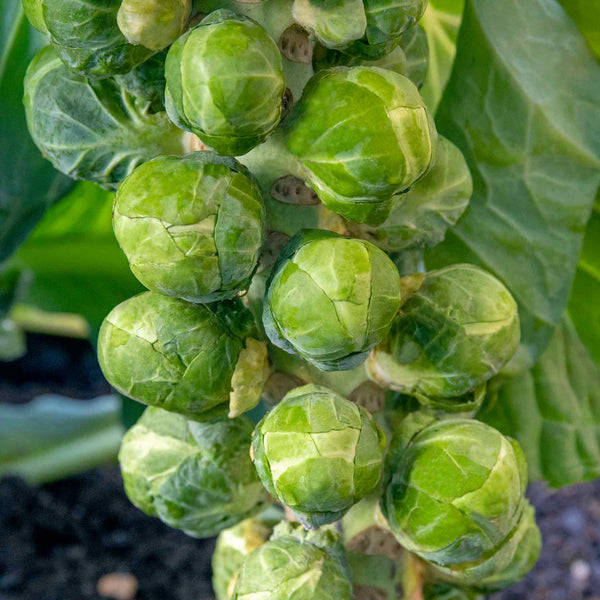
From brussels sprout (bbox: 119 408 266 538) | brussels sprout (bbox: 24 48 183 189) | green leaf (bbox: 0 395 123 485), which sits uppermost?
brussels sprout (bbox: 24 48 183 189)

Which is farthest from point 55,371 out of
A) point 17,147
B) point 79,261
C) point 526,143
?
point 526,143

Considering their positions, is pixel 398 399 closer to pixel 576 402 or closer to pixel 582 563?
pixel 576 402

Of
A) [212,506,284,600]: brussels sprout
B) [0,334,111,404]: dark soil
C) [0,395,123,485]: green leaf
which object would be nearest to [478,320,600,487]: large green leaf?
[212,506,284,600]: brussels sprout

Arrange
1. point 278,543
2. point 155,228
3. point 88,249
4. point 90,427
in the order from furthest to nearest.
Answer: point 90,427
point 88,249
point 278,543
point 155,228

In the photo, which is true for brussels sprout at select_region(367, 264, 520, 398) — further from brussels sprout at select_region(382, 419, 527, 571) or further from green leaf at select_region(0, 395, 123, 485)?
green leaf at select_region(0, 395, 123, 485)

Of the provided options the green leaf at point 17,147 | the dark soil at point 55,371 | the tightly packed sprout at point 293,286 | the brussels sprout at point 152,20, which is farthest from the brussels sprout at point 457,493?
the dark soil at point 55,371

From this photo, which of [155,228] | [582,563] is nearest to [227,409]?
[155,228]

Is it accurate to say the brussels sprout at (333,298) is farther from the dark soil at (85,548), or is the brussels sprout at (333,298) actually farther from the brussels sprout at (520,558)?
the dark soil at (85,548)
